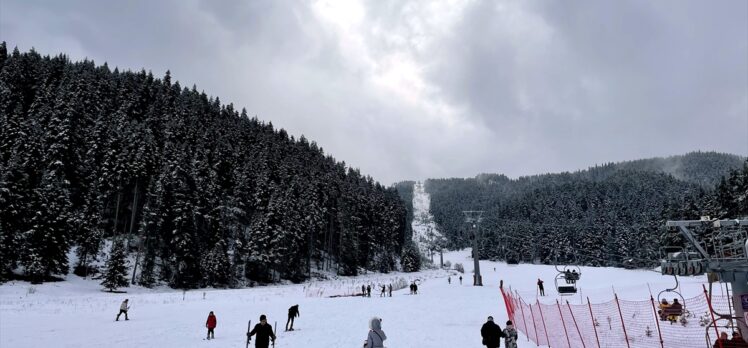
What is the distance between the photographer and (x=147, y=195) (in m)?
57.8

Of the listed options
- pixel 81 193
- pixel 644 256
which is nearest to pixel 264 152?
pixel 81 193

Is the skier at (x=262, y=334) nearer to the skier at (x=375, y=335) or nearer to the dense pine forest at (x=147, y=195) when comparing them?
the skier at (x=375, y=335)

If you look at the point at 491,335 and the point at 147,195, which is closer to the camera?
the point at 491,335

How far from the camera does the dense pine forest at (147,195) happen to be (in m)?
43.6

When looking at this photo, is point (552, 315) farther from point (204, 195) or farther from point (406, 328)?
point (204, 195)

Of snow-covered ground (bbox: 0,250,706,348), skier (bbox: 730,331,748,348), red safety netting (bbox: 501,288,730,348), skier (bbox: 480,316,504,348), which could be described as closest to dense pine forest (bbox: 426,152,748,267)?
red safety netting (bbox: 501,288,730,348)

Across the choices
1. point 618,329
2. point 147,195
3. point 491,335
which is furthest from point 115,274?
point 618,329

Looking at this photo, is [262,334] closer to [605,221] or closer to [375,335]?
[375,335]

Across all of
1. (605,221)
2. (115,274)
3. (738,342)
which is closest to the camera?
(738,342)

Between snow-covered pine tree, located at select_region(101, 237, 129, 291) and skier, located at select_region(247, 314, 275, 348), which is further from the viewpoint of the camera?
snow-covered pine tree, located at select_region(101, 237, 129, 291)

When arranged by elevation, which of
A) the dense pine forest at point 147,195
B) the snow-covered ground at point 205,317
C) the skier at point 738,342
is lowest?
the snow-covered ground at point 205,317

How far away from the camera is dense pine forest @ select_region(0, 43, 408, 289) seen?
143ft

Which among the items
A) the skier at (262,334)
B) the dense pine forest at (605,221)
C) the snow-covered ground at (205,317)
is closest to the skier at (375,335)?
the skier at (262,334)

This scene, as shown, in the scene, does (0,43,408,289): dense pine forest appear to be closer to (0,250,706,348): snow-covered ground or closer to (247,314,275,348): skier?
(0,250,706,348): snow-covered ground
